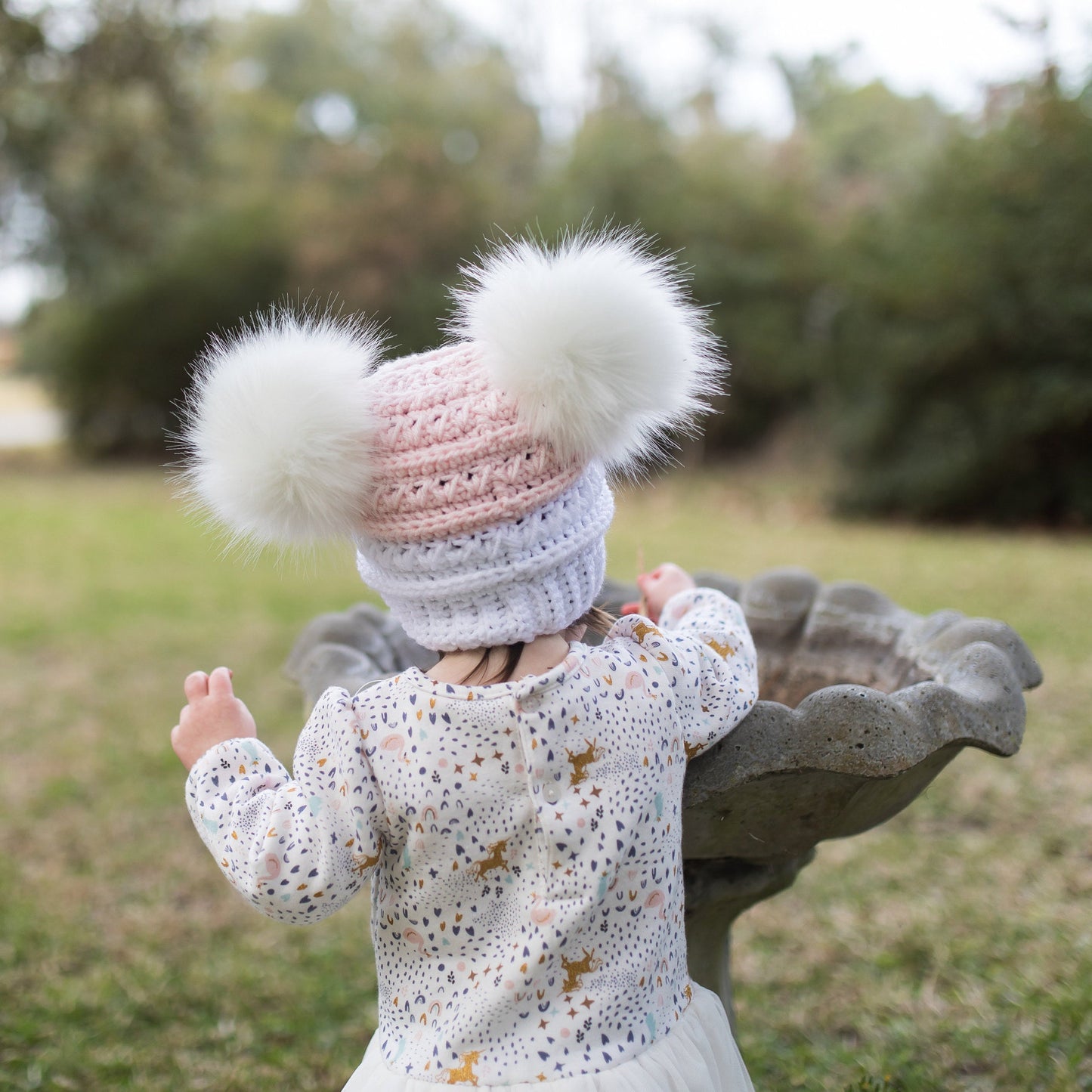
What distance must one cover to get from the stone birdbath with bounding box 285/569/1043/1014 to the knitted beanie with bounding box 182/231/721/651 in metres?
0.34

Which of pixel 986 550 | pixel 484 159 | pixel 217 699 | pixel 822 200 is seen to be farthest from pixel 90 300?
pixel 217 699

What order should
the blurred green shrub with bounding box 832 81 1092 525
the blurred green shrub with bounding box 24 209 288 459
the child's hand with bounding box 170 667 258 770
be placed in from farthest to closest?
the blurred green shrub with bounding box 24 209 288 459 → the blurred green shrub with bounding box 832 81 1092 525 → the child's hand with bounding box 170 667 258 770

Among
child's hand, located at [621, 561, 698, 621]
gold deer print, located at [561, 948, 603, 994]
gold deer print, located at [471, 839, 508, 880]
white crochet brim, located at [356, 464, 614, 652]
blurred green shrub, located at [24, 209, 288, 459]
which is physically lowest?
gold deer print, located at [561, 948, 603, 994]

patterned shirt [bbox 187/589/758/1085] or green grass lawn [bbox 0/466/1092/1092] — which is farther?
green grass lawn [bbox 0/466/1092/1092]

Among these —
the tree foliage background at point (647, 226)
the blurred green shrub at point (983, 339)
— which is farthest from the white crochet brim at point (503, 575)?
the blurred green shrub at point (983, 339)

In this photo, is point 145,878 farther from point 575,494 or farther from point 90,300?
point 90,300

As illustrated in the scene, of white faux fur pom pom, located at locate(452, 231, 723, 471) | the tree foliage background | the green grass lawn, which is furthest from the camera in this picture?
the tree foliage background

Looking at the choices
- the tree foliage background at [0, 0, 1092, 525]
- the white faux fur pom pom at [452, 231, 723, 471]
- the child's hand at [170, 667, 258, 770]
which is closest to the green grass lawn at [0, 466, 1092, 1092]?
the child's hand at [170, 667, 258, 770]

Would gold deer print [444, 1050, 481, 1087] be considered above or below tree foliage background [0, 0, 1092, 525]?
below

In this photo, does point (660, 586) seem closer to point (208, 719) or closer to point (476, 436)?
point (476, 436)

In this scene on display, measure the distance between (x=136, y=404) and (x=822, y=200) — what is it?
29.9 feet

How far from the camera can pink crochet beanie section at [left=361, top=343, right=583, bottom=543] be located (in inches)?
50.4

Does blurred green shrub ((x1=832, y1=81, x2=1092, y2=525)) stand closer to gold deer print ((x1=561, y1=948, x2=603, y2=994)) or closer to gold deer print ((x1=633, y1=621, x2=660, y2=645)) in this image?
gold deer print ((x1=633, y1=621, x2=660, y2=645))

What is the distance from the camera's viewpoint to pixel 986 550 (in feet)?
23.2
